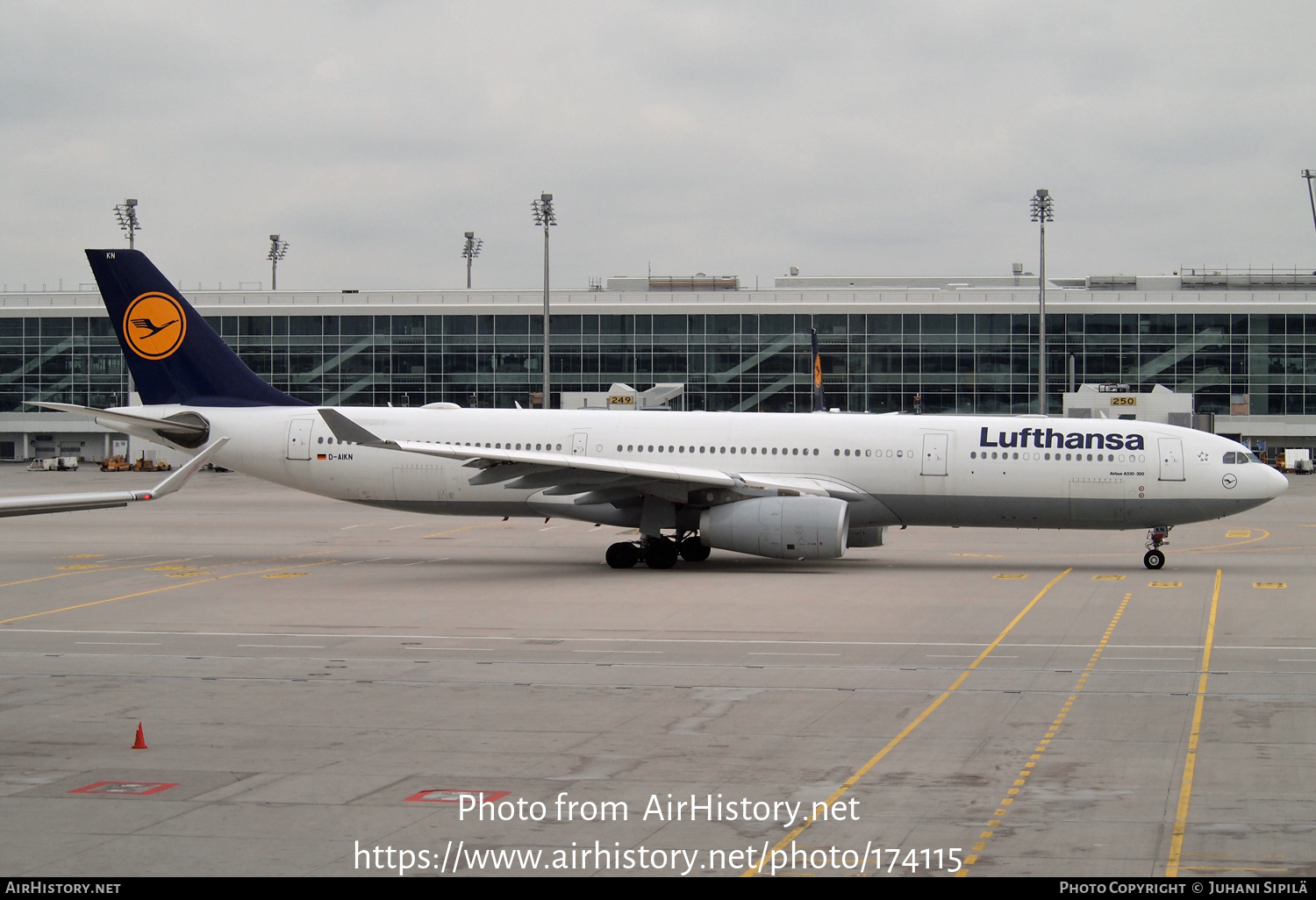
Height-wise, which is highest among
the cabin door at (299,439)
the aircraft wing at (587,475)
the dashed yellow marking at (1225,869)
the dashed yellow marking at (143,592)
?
the cabin door at (299,439)

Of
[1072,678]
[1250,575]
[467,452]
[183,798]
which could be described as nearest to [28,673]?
[183,798]

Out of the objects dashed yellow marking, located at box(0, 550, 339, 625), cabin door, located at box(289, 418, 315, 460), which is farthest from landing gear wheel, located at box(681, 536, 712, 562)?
cabin door, located at box(289, 418, 315, 460)

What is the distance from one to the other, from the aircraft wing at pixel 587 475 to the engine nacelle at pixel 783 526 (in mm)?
801

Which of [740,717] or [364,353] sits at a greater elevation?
[364,353]

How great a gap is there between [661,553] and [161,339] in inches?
589

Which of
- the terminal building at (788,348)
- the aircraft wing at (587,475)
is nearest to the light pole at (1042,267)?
the terminal building at (788,348)

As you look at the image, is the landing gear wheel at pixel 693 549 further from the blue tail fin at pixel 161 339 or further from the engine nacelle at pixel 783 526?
the blue tail fin at pixel 161 339

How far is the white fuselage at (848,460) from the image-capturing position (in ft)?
101

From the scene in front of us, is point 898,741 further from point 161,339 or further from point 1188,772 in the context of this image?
point 161,339

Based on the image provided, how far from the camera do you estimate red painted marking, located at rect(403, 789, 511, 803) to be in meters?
11.3
